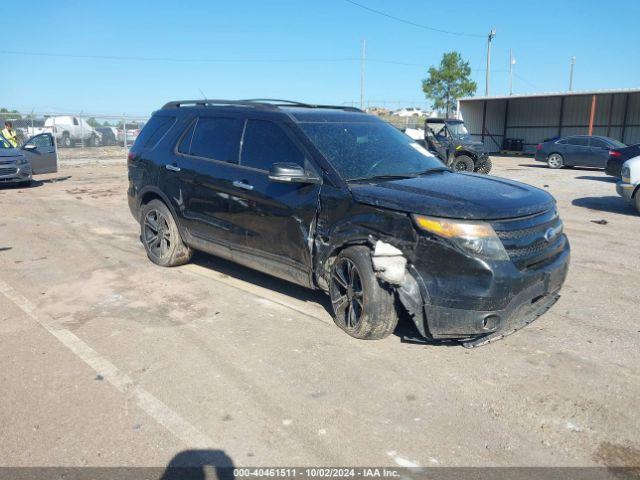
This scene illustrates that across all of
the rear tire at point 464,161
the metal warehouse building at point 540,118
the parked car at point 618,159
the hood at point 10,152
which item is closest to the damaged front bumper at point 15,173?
the hood at point 10,152

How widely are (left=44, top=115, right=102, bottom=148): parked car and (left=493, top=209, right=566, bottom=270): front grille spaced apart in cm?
2962

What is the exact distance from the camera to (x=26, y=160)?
48.6ft

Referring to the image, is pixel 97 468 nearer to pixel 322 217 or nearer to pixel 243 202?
pixel 322 217

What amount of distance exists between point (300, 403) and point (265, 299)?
79.2 inches

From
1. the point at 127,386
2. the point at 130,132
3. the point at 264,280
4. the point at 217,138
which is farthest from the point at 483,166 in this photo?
the point at 130,132

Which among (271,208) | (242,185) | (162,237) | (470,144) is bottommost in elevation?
(162,237)

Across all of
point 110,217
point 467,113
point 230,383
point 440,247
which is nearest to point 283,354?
point 230,383

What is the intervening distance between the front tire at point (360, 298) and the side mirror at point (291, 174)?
681 millimetres

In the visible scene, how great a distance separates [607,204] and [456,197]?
30.8 ft

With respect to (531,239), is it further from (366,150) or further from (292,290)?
(292,290)

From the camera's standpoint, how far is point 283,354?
414 cm

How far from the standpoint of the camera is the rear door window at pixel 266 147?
480 cm

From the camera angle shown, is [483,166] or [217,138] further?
[483,166]

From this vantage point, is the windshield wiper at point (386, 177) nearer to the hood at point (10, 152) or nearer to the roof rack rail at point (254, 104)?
the roof rack rail at point (254, 104)
